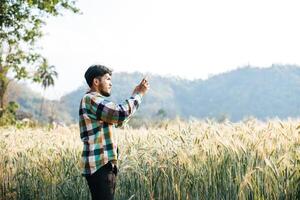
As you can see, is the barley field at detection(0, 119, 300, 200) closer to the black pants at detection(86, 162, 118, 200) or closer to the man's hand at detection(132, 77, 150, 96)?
the black pants at detection(86, 162, 118, 200)

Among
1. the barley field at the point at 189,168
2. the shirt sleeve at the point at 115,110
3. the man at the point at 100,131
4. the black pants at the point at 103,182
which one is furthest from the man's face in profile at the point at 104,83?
the barley field at the point at 189,168

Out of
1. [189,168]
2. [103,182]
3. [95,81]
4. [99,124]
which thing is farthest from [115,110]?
[189,168]

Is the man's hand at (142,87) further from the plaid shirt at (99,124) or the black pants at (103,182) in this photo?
A: the black pants at (103,182)

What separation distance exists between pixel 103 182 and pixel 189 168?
3.90 ft

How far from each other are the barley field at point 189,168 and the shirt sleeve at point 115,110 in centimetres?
114

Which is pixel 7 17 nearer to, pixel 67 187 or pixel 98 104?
pixel 67 187

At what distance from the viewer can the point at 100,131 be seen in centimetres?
479

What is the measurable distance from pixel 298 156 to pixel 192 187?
126 cm

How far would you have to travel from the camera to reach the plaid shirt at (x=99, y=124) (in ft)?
15.2

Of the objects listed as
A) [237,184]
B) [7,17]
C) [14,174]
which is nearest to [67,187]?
[14,174]

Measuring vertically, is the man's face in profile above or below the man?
above

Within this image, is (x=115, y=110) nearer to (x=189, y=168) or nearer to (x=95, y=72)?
(x=95, y=72)

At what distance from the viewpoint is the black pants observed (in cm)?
472

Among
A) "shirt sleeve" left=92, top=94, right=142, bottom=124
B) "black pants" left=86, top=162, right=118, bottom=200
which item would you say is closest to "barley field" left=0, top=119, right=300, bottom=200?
"black pants" left=86, top=162, right=118, bottom=200
